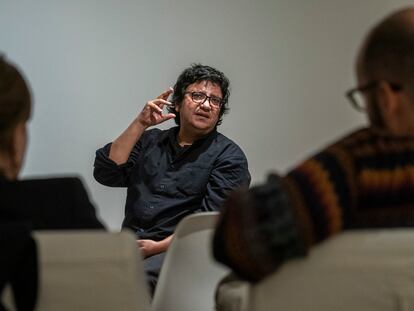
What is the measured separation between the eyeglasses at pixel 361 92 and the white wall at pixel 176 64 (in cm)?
169

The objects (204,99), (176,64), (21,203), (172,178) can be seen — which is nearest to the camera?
(21,203)

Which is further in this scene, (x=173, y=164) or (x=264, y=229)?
(x=173, y=164)

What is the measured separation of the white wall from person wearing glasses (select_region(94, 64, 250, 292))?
0.56 m

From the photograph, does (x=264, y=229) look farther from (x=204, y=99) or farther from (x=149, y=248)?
(x=204, y=99)

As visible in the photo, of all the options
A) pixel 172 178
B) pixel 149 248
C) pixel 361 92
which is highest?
pixel 361 92

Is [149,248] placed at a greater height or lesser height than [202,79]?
lesser

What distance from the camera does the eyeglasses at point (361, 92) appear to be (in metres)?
0.84

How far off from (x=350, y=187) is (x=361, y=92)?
171 millimetres

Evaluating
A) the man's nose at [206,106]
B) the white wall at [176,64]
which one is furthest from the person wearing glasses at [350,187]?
the white wall at [176,64]

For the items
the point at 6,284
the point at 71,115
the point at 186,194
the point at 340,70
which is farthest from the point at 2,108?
the point at 340,70

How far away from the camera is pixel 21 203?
87 cm

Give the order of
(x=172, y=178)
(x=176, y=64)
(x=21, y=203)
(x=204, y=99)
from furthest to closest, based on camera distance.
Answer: (x=176, y=64), (x=204, y=99), (x=172, y=178), (x=21, y=203)

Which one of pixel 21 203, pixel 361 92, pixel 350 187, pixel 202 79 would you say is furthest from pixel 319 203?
pixel 202 79

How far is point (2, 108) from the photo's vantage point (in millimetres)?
873
